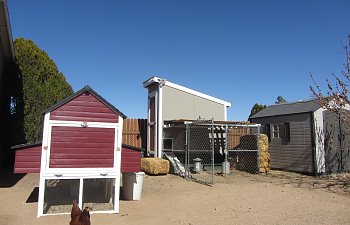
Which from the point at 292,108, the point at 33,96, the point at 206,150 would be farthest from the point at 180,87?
the point at 33,96

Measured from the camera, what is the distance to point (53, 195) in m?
10.2

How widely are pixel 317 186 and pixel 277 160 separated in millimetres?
6051

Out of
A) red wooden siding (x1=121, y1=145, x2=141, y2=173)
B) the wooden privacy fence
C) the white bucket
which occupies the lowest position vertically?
the white bucket

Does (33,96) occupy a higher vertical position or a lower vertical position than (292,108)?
higher

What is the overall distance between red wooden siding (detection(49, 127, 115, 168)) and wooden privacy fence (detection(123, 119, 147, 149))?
8954 millimetres

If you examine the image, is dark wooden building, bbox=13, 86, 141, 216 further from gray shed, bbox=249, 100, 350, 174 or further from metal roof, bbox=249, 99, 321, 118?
metal roof, bbox=249, 99, 321, 118

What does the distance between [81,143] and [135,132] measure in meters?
9.57

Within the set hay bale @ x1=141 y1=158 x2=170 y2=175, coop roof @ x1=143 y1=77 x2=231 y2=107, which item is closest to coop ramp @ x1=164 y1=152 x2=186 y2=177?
hay bale @ x1=141 y1=158 x2=170 y2=175

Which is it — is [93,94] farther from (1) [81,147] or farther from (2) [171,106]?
(2) [171,106]

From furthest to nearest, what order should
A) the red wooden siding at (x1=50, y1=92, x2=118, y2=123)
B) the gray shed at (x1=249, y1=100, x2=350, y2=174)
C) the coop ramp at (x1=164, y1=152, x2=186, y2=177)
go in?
1. the gray shed at (x1=249, y1=100, x2=350, y2=174)
2. the coop ramp at (x1=164, y1=152, x2=186, y2=177)
3. the red wooden siding at (x1=50, y1=92, x2=118, y2=123)

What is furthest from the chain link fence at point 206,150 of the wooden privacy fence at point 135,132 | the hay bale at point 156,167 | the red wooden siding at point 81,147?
the red wooden siding at point 81,147

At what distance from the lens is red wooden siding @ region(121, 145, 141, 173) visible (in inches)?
354

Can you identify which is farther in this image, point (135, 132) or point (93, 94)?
point (135, 132)

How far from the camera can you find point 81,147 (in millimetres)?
8227
